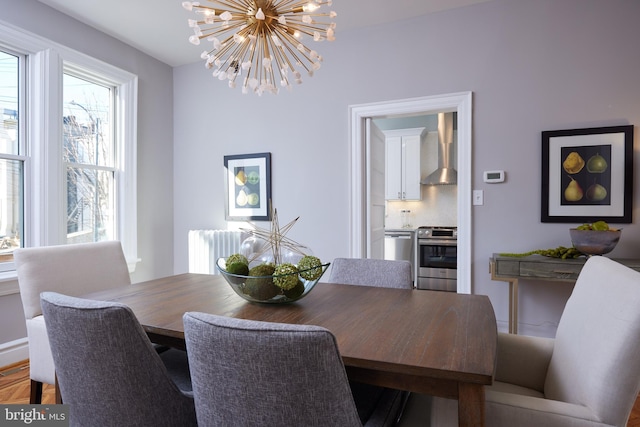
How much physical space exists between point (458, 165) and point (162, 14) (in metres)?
2.68

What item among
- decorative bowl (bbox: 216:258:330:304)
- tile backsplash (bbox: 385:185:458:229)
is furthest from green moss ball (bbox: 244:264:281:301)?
tile backsplash (bbox: 385:185:458:229)

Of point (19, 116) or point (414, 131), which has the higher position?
point (414, 131)

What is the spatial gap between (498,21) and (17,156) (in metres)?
3.74

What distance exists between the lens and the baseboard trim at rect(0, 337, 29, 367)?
253cm

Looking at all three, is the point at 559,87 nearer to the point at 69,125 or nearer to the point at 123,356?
the point at 123,356

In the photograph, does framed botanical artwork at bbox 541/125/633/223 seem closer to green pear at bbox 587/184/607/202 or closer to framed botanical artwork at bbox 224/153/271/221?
green pear at bbox 587/184/607/202

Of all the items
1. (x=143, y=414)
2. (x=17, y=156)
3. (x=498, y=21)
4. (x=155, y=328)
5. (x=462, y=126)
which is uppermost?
(x=498, y=21)

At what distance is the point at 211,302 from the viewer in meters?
1.49

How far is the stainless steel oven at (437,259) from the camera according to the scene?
4461mm

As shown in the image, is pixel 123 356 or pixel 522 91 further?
pixel 522 91

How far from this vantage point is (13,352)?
2592 millimetres

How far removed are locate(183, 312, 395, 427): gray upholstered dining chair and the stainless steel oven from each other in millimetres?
4008

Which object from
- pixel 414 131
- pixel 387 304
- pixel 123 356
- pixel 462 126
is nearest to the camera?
pixel 123 356

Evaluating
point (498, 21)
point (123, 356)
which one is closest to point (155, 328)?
point (123, 356)
